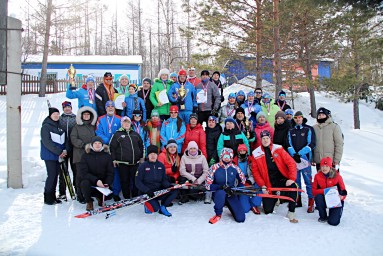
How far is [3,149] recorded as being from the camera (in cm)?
927

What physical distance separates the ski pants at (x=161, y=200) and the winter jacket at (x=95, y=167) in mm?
830

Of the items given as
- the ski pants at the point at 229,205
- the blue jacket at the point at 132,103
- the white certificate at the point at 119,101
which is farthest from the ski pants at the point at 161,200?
the white certificate at the point at 119,101

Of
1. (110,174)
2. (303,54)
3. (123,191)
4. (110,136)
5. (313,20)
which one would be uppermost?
(313,20)

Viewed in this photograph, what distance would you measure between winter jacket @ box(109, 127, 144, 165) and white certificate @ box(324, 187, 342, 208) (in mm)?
3349

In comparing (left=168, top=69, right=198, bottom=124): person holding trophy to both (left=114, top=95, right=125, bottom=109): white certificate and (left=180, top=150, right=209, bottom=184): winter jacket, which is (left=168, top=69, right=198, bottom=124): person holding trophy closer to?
(left=114, top=95, right=125, bottom=109): white certificate

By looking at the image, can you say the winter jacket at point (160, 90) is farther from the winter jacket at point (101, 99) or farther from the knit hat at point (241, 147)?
the knit hat at point (241, 147)

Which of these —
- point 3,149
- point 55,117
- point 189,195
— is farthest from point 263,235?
point 3,149

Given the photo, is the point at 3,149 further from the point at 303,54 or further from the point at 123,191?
the point at 303,54

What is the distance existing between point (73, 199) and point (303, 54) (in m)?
15.5

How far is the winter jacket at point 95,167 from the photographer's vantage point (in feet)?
18.8

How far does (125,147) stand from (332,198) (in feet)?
12.0

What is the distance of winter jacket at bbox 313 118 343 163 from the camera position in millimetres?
6301

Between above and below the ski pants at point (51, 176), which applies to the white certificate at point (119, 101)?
above

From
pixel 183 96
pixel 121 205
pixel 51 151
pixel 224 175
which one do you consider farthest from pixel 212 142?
pixel 51 151
